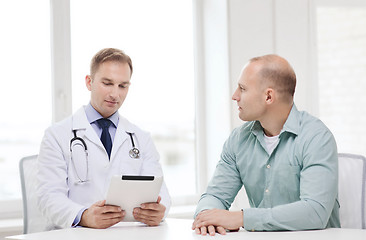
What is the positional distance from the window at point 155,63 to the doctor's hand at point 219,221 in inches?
73.8

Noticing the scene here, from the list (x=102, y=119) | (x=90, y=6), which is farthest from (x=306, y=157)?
(x=90, y=6)

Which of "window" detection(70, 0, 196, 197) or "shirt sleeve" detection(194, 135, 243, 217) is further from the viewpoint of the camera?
"window" detection(70, 0, 196, 197)

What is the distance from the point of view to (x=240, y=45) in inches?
157

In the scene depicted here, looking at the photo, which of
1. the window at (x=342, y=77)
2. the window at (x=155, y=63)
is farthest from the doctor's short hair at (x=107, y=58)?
the window at (x=342, y=77)

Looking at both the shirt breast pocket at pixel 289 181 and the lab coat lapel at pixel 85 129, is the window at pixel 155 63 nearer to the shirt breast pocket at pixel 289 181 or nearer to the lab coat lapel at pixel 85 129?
the lab coat lapel at pixel 85 129

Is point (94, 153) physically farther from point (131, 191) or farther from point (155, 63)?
point (155, 63)

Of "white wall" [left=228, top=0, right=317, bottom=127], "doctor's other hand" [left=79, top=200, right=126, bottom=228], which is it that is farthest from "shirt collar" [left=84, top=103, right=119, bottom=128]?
"white wall" [left=228, top=0, right=317, bottom=127]

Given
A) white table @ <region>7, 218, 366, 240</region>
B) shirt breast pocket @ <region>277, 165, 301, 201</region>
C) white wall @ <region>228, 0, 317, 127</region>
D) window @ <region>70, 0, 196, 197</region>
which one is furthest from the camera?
white wall @ <region>228, 0, 317, 127</region>

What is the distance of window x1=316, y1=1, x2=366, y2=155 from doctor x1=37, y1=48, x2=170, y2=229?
2037 mm

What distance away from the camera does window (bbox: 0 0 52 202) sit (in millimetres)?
3543

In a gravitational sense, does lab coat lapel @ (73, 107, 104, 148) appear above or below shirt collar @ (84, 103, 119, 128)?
below

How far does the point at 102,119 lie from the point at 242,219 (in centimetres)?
92

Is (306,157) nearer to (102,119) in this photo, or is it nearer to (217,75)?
(102,119)

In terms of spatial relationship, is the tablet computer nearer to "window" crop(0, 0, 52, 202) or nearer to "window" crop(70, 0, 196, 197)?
"window" crop(0, 0, 52, 202)
